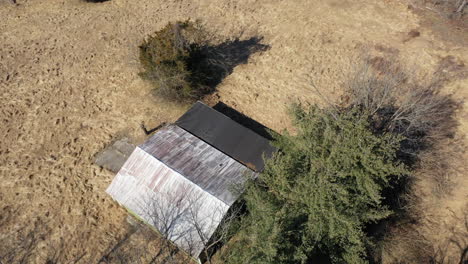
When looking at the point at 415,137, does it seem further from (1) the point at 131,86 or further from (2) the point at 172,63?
A: (1) the point at 131,86

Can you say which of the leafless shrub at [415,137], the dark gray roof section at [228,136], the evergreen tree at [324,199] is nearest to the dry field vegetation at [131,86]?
the leafless shrub at [415,137]

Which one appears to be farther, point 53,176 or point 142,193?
point 53,176

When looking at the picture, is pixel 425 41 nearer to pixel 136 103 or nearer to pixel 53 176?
pixel 136 103

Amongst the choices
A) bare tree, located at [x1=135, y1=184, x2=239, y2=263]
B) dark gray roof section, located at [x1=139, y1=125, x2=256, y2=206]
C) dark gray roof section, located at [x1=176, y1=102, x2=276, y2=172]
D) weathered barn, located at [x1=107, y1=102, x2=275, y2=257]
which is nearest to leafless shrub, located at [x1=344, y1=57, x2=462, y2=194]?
dark gray roof section, located at [x1=176, y1=102, x2=276, y2=172]

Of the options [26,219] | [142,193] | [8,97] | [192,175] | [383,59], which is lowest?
[26,219]

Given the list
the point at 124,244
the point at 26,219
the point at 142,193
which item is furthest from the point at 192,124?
the point at 26,219

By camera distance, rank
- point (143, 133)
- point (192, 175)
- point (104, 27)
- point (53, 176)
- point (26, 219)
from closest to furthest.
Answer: point (192, 175)
point (26, 219)
point (53, 176)
point (143, 133)
point (104, 27)

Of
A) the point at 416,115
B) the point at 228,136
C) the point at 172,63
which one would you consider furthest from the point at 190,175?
the point at 416,115
